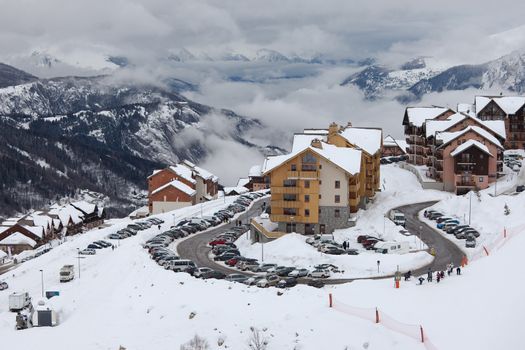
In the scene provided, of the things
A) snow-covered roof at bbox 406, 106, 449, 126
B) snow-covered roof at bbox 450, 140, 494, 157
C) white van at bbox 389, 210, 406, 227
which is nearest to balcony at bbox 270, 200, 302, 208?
white van at bbox 389, 210, 406, 227

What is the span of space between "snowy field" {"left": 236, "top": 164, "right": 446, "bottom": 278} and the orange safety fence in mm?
18936

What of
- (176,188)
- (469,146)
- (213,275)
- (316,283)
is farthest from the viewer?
(176,188)

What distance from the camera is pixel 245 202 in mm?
121062

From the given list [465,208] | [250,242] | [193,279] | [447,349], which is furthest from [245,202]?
[447,349]

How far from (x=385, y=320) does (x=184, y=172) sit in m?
125

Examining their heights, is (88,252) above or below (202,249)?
below

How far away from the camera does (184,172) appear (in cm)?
16375

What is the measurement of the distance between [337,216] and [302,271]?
22879 mm

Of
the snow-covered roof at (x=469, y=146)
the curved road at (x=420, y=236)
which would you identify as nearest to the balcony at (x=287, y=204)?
the curved road at (x=420, y=236)

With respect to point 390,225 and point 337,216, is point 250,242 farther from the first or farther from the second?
point 390,225

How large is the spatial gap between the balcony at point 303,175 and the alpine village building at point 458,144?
35.5 meters

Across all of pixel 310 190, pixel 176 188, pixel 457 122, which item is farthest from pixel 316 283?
pixel 176 188

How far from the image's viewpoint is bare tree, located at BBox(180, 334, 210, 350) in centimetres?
4441

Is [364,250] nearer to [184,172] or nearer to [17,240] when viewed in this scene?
[184,172]
